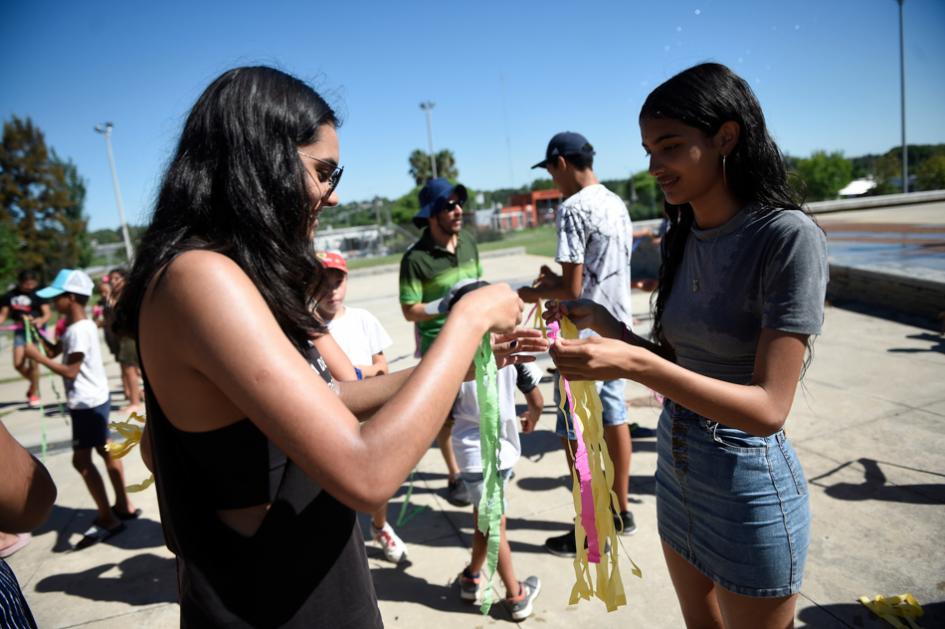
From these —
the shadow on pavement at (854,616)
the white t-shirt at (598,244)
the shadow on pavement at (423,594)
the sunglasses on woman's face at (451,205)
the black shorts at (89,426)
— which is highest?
the sunglasses on woman's face at (451,205)

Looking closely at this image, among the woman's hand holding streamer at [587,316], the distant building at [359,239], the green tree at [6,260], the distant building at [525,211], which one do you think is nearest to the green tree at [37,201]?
the green tree at [6,260]

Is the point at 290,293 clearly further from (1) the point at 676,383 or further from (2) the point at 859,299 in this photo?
(2) the point at 859,299

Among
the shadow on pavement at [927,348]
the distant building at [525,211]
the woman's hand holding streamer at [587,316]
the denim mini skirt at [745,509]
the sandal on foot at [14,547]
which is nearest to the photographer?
the denim mini skirt at [745,509]

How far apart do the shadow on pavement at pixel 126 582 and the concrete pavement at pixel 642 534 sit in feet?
0.04

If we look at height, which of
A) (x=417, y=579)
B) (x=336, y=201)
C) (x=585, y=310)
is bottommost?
(x=417, y=579)

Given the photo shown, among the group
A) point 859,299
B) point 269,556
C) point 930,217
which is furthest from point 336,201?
point 930,217

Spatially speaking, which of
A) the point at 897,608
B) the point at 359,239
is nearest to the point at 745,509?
the point at 897,608

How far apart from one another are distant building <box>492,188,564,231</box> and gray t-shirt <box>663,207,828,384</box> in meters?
47.1

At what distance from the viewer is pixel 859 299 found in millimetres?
8219

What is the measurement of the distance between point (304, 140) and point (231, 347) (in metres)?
0.54

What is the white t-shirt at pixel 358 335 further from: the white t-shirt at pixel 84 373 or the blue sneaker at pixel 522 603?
the white t-shirt at pixel 84 373

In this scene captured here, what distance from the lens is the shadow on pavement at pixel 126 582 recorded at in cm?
336

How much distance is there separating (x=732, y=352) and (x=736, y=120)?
0.70 meters

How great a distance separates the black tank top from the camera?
3.49 ft
